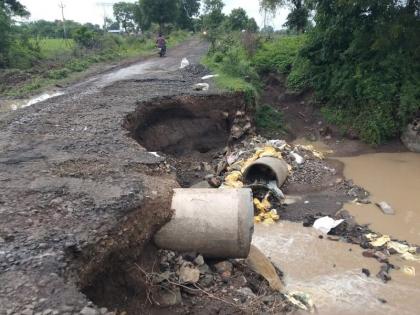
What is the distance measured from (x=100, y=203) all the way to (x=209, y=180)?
5.37 metres

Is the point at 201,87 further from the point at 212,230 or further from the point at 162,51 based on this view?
the point at 162,51

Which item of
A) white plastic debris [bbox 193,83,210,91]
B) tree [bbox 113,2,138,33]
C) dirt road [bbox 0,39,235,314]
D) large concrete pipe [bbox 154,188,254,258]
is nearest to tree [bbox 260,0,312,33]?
white plastic debris [bbox 193,83,210,91]

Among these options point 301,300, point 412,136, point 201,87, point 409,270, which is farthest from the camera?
point 412,136

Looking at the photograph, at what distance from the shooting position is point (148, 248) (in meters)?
6.09

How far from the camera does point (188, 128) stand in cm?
1351

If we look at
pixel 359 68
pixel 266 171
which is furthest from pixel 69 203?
pixel 359 68

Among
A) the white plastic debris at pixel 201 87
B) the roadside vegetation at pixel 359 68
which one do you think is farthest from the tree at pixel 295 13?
the white plastic debris at pixel 201 87

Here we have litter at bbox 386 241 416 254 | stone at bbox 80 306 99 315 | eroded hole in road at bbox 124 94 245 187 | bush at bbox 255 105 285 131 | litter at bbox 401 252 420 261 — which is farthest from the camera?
bush at bbox 255 105 285 131

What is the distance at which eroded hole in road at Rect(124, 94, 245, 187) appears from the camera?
39.4 feet

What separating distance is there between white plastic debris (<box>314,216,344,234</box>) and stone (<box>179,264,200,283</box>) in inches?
170

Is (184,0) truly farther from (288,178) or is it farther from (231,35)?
(288,178)

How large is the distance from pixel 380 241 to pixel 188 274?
4.85 metres

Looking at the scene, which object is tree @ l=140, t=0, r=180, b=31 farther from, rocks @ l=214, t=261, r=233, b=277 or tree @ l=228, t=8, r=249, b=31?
rocks @ l=214, t=261, r=233, b=277

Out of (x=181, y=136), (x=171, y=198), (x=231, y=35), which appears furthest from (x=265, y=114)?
(x=171, y=198)
